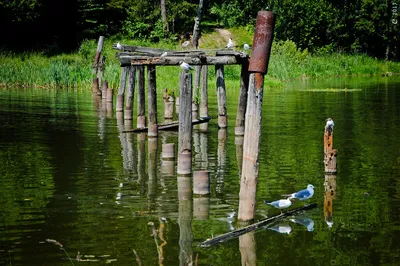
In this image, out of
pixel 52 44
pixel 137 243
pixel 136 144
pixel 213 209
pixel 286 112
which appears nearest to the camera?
pixel 137 243

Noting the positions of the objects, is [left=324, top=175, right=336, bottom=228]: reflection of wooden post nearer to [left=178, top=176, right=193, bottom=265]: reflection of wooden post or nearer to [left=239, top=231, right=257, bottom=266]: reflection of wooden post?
[left=239, top=231, right=257, bottom=266]: reflection of wooden post

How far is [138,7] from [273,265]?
171ft

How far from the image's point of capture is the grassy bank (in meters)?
41.4

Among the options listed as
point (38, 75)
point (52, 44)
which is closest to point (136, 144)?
point (38, 75)

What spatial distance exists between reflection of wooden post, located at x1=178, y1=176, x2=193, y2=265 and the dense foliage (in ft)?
124

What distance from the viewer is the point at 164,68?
4347cm

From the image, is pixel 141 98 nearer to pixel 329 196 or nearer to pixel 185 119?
pixel 185 119

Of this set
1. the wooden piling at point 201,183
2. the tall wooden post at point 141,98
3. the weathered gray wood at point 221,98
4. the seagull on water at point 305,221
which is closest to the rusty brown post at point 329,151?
the wooden piling at point 201,183

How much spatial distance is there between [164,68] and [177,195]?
29125 mm

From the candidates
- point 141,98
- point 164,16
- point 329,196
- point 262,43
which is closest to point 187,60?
point 141,98

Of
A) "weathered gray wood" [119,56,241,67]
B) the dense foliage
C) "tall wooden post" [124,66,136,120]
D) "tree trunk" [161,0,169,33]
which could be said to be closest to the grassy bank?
the dense foliage

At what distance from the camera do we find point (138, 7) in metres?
61.2

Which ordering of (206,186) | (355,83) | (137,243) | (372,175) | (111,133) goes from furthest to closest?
(355,83), (111,133), (372,175), (206,186), (137,243)

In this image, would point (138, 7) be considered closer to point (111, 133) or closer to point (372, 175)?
point (111, 133)
